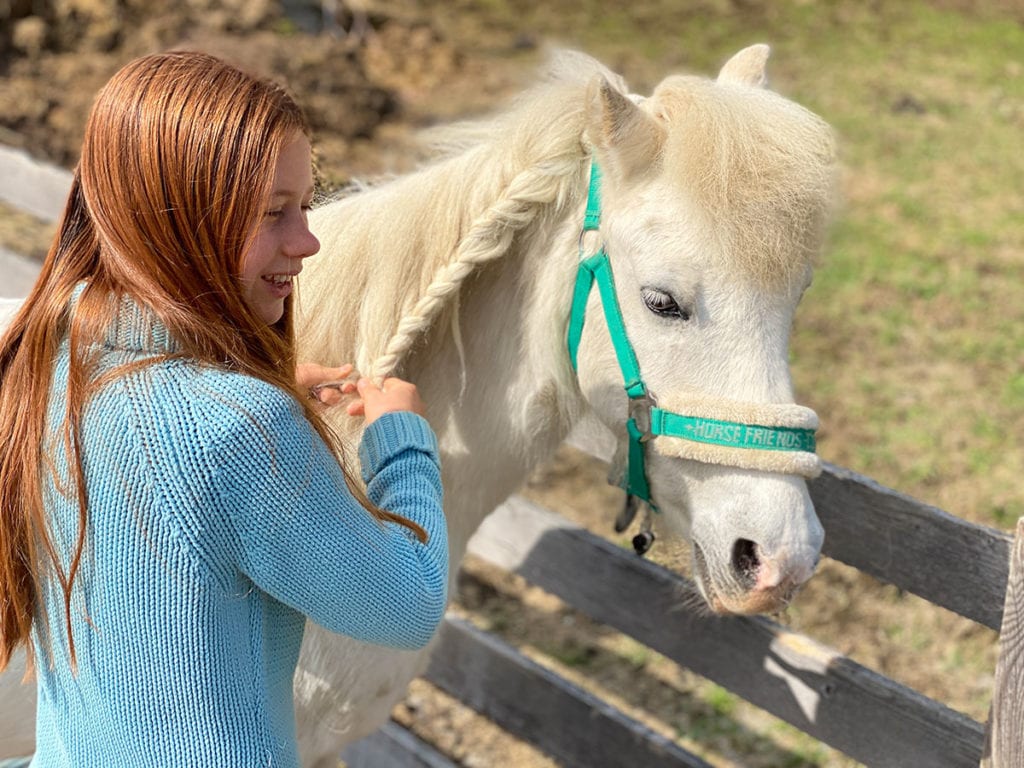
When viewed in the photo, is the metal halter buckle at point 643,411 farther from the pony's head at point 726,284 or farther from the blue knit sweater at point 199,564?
the blue knit sweater at point 199,564

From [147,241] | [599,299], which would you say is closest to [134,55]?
[599,299]

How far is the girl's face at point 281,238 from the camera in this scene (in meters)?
1.34

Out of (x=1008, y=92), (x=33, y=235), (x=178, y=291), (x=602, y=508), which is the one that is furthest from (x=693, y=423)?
(x=1008, y=92)

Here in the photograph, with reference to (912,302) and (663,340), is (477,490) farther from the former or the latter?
(912,302)

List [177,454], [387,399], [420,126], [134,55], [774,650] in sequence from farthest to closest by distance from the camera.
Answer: [420,126] → [134,55] → [774,650] → [387,399] → [177,454]

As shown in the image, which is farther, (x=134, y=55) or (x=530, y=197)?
(x=134, y=55)

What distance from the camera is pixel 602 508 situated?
4.30 m

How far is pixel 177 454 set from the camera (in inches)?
48.3

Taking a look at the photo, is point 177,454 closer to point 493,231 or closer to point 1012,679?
point 493,231

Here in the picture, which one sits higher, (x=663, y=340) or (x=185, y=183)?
(x=185, y=183)

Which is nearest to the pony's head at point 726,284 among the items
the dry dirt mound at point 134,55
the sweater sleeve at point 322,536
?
the sweater sleeve at point 322,536

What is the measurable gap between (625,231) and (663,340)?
20 centimetres

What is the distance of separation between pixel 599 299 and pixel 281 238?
2.11 ft

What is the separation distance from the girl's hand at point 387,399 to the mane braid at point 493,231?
16 cm
